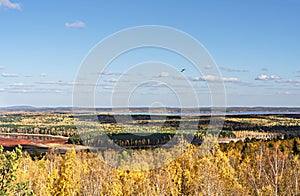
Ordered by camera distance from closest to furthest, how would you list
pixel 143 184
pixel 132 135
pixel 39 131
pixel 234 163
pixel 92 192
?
pixel 143 184 → pixel 92 192 → pixel 234 163 → pixel 132 135 → pixel 39 131

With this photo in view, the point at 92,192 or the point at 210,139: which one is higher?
the point at 210,139

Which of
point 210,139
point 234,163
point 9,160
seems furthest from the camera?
point 234,163

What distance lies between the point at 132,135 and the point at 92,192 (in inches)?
3135

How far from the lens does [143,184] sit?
34219 mm

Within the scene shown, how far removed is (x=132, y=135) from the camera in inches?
4587

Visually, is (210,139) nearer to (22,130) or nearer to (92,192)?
(92,192)

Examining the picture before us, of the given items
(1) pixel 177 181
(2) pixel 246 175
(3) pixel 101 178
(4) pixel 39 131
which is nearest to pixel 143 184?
(1) pixel 177 181

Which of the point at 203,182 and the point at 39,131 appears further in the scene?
the point at 39,131

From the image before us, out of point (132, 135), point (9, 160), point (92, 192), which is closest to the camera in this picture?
point (9, 160)

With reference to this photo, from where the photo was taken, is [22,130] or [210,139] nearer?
[210,139]

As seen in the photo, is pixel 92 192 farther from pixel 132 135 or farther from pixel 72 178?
pixel 132 135

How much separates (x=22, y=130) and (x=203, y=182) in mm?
178555

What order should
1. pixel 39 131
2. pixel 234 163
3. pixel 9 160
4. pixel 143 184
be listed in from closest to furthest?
pixel 9 160, pixel 143 184, pixel 234 163, pixel 39 131

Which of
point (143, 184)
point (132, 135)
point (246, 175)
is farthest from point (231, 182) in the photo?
point (132, 135)
